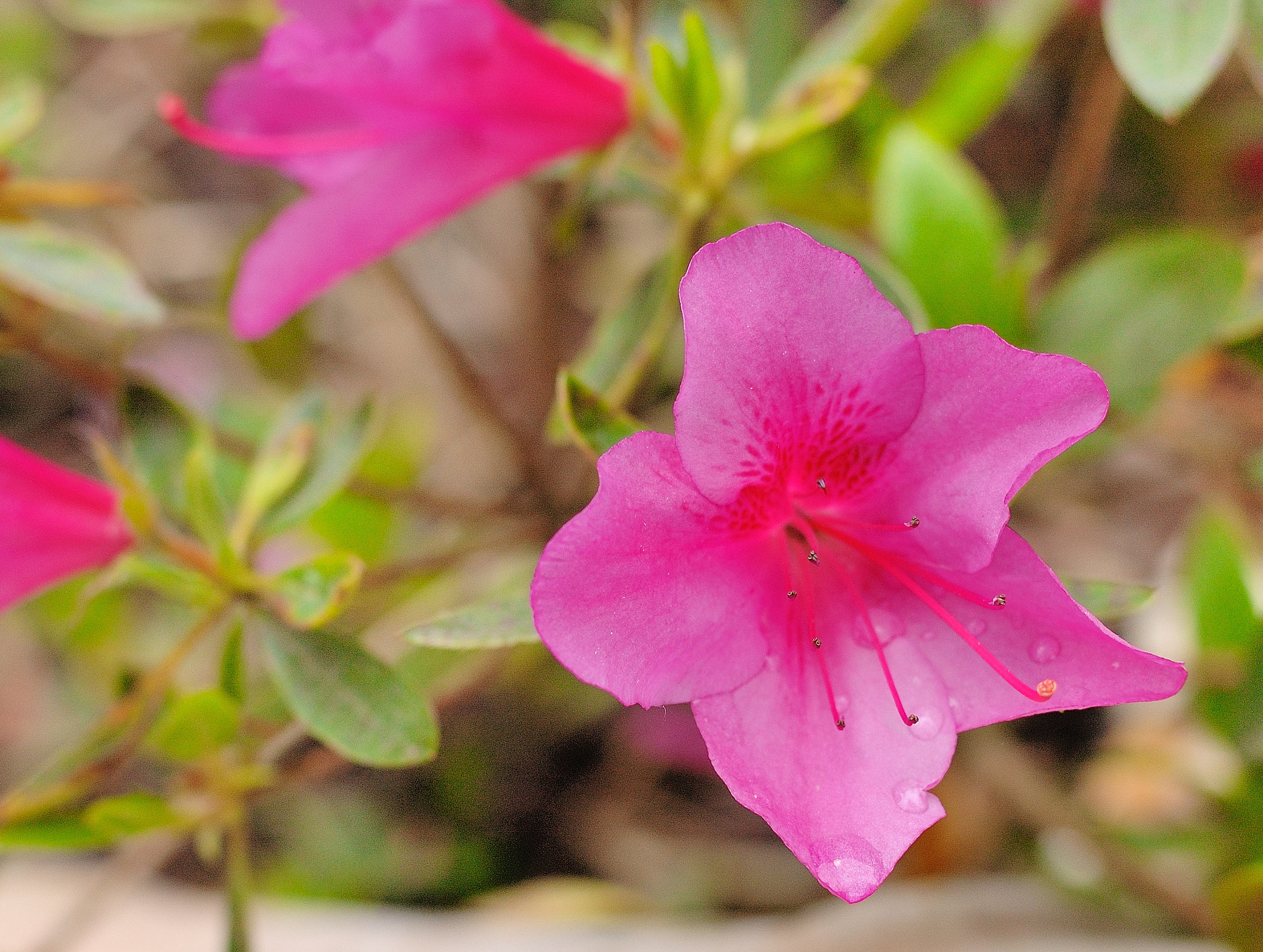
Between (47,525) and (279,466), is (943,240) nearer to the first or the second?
(279,466)

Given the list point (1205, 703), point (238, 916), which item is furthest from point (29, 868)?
point (1205, 703)

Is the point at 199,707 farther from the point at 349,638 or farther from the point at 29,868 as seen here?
the point at 29,868

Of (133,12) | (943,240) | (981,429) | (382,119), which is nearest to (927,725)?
Answer: (981,429)

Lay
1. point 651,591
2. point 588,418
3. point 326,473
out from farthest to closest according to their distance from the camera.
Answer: point 326,473, point 588,418, point 651,591

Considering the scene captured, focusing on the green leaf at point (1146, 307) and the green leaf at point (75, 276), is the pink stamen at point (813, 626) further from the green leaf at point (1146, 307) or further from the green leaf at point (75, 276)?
the green leaf at point (75, 276)

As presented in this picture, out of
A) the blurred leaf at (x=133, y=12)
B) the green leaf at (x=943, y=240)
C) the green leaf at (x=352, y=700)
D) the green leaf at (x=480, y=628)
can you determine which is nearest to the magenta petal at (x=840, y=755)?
the green leaf at (x=480, y=628)

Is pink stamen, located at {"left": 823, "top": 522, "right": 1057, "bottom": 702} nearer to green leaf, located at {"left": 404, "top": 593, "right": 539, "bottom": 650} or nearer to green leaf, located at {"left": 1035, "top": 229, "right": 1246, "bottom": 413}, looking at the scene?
green leaf, located at {"left": 404, "top": 593, "right": 539, "bottom": 650}

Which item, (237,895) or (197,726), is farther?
(237,895)
